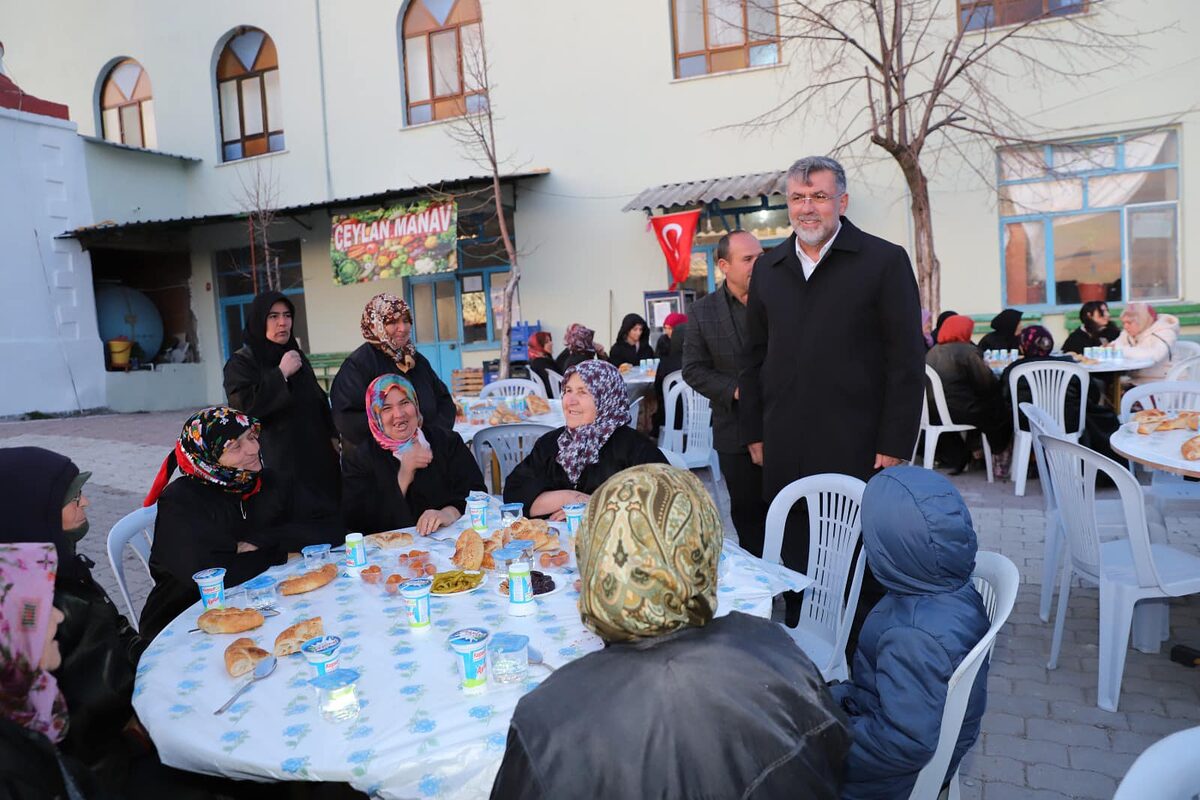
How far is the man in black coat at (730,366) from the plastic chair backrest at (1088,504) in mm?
1228

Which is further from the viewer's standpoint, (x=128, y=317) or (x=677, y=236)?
(x=128, y=317)

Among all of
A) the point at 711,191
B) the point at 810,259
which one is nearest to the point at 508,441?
the point at 810,259

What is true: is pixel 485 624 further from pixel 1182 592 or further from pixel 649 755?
pixel 1182 592

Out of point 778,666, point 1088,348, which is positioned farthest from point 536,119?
point 778,666

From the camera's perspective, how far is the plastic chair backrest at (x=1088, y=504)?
284cm

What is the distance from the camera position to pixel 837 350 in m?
2.88

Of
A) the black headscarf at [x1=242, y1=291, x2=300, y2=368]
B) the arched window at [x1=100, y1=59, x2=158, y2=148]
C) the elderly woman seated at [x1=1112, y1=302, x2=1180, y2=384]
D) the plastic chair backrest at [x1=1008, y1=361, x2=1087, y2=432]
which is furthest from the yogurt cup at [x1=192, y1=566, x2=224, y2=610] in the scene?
the arched window at [x1=100, y1=59, x2=158, y2=148]

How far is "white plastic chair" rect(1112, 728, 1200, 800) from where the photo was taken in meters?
1.03

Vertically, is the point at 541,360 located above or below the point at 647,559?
below

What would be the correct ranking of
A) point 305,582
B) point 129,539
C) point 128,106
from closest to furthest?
point 305,582 < point 129,539 < point 128,106

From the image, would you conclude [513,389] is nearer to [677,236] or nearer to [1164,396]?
[677,236]

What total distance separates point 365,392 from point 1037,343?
17.9 feet

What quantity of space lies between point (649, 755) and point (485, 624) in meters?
0.92

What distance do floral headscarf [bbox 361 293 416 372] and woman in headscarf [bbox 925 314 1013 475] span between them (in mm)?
4319
